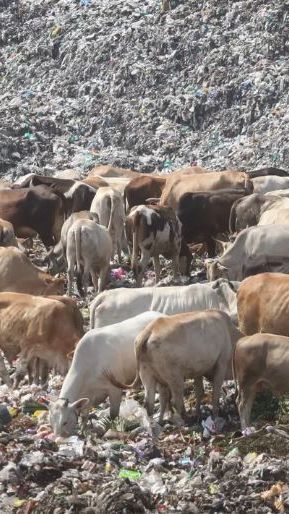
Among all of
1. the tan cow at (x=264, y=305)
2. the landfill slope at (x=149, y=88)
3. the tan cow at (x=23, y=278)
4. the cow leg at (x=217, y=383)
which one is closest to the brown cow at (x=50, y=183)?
the landfill slope at (x=149, y=88)

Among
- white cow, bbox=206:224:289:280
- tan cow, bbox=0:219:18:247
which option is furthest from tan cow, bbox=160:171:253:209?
white cow, bbox=206:224:289:280

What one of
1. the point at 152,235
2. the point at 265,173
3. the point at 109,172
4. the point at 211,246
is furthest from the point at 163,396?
the point at 109,172

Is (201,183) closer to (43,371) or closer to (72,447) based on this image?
(43,371)

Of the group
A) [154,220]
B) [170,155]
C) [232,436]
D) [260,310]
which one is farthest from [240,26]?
[232,436]

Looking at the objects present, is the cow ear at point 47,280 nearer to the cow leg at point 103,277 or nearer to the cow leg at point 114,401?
the cow leg at point 103,277

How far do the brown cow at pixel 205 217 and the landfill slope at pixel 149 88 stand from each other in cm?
700

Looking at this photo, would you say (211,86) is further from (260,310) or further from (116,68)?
(260,310)

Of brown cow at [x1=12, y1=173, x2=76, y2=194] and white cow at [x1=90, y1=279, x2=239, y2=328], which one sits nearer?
white cow at [x1=90, y1=279, x2=239, y2=328]

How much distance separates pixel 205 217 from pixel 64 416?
8514 mm

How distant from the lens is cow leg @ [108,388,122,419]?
1171cm

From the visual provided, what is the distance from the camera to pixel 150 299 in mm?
13719

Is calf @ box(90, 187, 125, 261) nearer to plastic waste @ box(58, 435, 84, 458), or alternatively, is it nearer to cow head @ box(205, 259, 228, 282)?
cow head @ box(205, 259, 228, 282)

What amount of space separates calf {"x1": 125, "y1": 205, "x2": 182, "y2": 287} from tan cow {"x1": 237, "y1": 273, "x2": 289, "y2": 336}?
15.3ft

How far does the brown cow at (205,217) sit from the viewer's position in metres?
19.2
